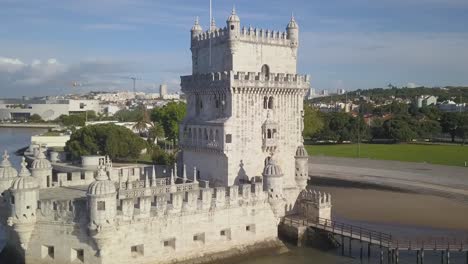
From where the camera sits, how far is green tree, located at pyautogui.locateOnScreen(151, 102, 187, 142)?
285 ft

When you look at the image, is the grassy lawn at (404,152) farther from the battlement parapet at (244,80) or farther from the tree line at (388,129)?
the battlement parapet at (244,80)

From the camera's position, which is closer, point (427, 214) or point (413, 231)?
point (413, 231)

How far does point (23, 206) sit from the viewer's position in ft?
94.9

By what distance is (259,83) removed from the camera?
37.4 metres

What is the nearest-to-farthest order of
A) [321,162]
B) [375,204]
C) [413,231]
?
[413,231], [375,204], [321,162]

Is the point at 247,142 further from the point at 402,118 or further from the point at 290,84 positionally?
the point at 402,118

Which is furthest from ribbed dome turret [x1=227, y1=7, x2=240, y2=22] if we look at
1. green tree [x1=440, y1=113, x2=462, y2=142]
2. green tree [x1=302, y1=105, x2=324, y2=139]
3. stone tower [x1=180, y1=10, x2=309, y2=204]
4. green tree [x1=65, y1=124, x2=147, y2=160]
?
green tree [x1=440, y1=113, x2=462, y2=142]

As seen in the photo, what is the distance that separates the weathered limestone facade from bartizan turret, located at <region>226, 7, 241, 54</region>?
74mm

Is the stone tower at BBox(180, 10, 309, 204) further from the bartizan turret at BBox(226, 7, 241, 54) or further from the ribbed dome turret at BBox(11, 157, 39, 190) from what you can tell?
the ribbed dome turret at BBox(11, 157, 39, 190)

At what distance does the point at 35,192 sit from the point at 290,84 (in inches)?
788

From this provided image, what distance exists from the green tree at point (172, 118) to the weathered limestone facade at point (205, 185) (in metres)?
44.4

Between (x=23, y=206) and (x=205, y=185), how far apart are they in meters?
13.1

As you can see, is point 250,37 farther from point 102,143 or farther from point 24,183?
point 102,143

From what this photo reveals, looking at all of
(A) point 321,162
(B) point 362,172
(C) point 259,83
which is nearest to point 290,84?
(C) point 259,83
